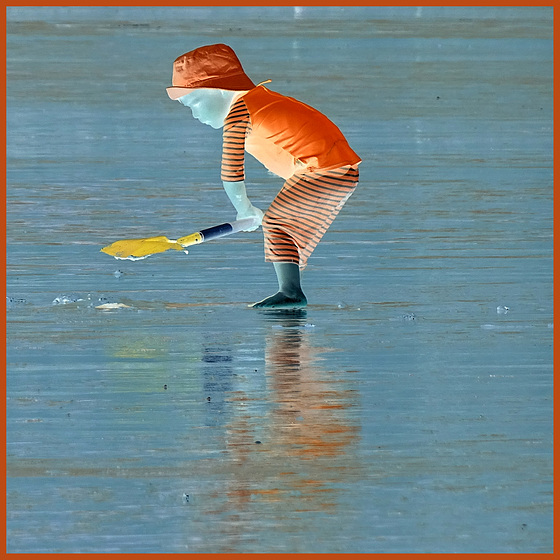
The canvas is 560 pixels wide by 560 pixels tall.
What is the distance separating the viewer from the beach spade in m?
4.71

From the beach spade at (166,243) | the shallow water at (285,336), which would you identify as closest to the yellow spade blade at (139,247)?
the beach spade at (166,243)

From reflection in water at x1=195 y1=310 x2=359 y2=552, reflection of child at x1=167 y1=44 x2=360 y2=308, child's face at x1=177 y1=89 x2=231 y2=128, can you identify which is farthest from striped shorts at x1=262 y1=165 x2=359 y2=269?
reflection in water at x1=195 y1=310 x2=359 y2=552

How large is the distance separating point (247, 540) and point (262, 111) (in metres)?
2.09

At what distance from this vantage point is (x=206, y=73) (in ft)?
15.2

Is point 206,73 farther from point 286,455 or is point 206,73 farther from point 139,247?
point 286,455

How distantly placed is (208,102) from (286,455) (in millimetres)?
1772

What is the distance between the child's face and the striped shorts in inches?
12.9

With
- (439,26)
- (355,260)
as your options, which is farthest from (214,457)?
(439,26)

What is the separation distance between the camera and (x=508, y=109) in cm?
802

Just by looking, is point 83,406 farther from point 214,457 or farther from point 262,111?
point 262,111

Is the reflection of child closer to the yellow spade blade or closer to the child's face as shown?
the child's face

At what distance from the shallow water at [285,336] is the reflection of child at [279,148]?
0.19 m

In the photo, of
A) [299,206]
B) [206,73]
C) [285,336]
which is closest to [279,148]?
[299,206]

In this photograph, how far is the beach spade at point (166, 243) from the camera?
4.71m
